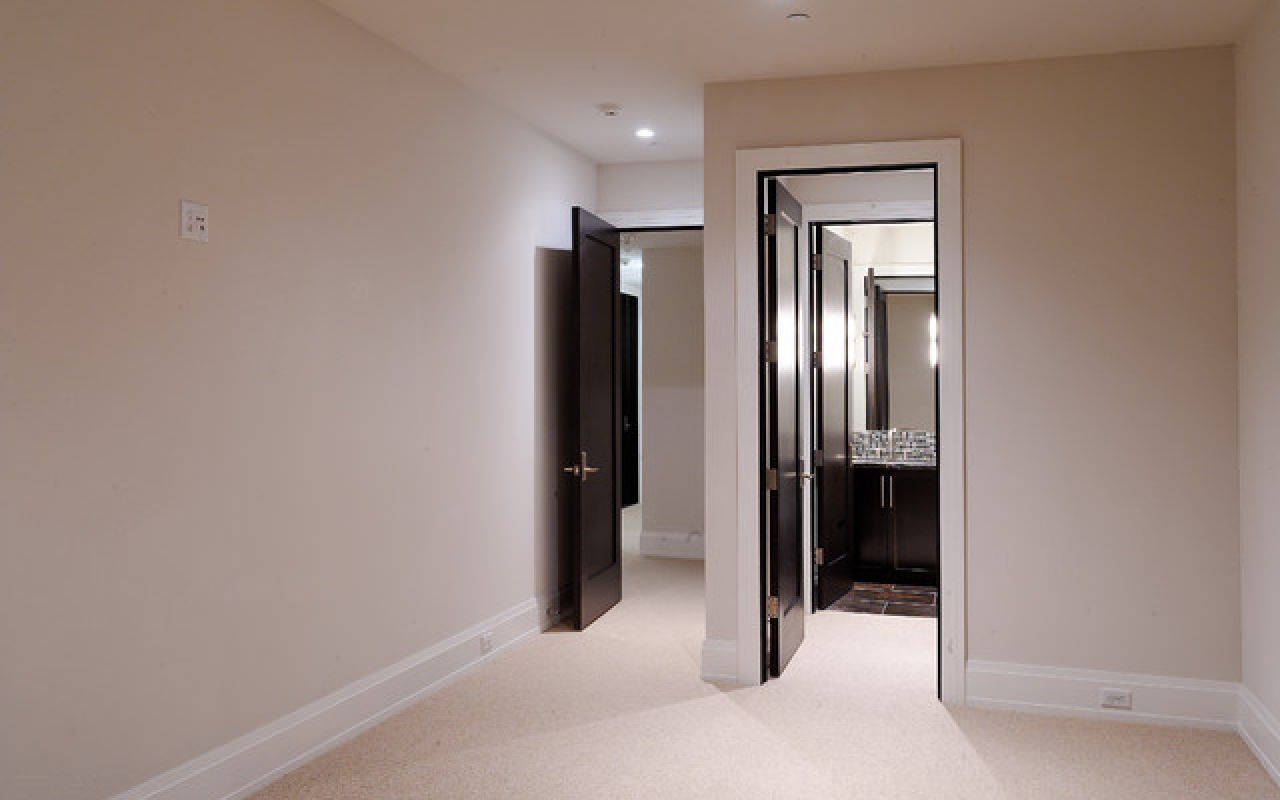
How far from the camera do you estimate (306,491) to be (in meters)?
3.30

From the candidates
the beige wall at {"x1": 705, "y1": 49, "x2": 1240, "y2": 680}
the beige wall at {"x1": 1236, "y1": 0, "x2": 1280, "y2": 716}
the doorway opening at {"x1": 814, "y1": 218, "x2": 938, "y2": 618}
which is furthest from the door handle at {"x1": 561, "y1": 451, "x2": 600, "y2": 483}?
the beige wall at {"x1": 1236, "y1": 0, "x2": 1280, "y2": 716}

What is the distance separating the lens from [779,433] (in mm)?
4230

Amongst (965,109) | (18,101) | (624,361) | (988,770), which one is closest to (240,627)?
(18,101)

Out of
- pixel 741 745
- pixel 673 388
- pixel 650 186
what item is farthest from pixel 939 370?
pixel 673 388

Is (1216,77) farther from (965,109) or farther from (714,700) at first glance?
(714,700)

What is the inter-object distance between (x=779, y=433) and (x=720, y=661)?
1.05 m

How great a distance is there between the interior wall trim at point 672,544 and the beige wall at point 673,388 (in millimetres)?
48

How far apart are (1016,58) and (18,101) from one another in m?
→ 3.50

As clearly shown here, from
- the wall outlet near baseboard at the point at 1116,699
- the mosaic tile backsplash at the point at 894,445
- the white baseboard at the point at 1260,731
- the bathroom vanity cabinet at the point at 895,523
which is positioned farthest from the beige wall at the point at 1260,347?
the mosaic tile backsplash at the point at 894,445

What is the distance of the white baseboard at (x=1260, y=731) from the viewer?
10.5 ft

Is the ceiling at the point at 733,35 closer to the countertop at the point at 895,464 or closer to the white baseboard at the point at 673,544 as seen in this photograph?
the countertop at the point at 895,464

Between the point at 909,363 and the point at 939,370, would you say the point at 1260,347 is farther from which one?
the point at 909,363

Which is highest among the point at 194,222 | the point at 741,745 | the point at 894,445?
the point at 194,222

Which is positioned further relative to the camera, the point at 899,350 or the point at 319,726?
the point at 899,350
